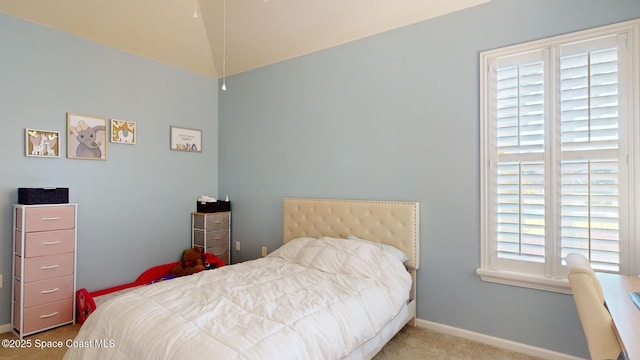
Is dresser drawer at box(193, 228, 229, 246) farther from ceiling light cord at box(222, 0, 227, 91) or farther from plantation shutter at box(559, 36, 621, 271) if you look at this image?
plantation shutter at box(559, 36, 621, 271)

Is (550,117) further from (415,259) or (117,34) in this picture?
(117,34)

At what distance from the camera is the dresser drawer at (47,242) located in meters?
2.76

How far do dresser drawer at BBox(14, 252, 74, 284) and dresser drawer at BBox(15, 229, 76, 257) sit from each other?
0.05 meters

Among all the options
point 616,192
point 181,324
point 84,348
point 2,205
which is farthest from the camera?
point 2,205

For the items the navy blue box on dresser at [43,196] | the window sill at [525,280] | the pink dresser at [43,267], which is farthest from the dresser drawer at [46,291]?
the window sill at [525,280]

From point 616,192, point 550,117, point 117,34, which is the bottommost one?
point 616,192

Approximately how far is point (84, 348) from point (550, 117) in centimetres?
337

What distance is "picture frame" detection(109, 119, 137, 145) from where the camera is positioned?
353 centimetres

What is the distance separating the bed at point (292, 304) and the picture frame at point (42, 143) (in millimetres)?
1922

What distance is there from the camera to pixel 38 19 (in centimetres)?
298

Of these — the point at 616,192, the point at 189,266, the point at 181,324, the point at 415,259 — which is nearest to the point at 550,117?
the point at 616,192

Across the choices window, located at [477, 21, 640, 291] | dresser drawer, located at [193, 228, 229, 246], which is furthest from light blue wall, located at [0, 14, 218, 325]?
window, located at [477, 21, 640, 291]

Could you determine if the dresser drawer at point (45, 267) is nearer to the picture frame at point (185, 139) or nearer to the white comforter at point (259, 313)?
the white comforter at point (259, 313)

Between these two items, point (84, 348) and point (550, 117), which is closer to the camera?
point (84, 348)
